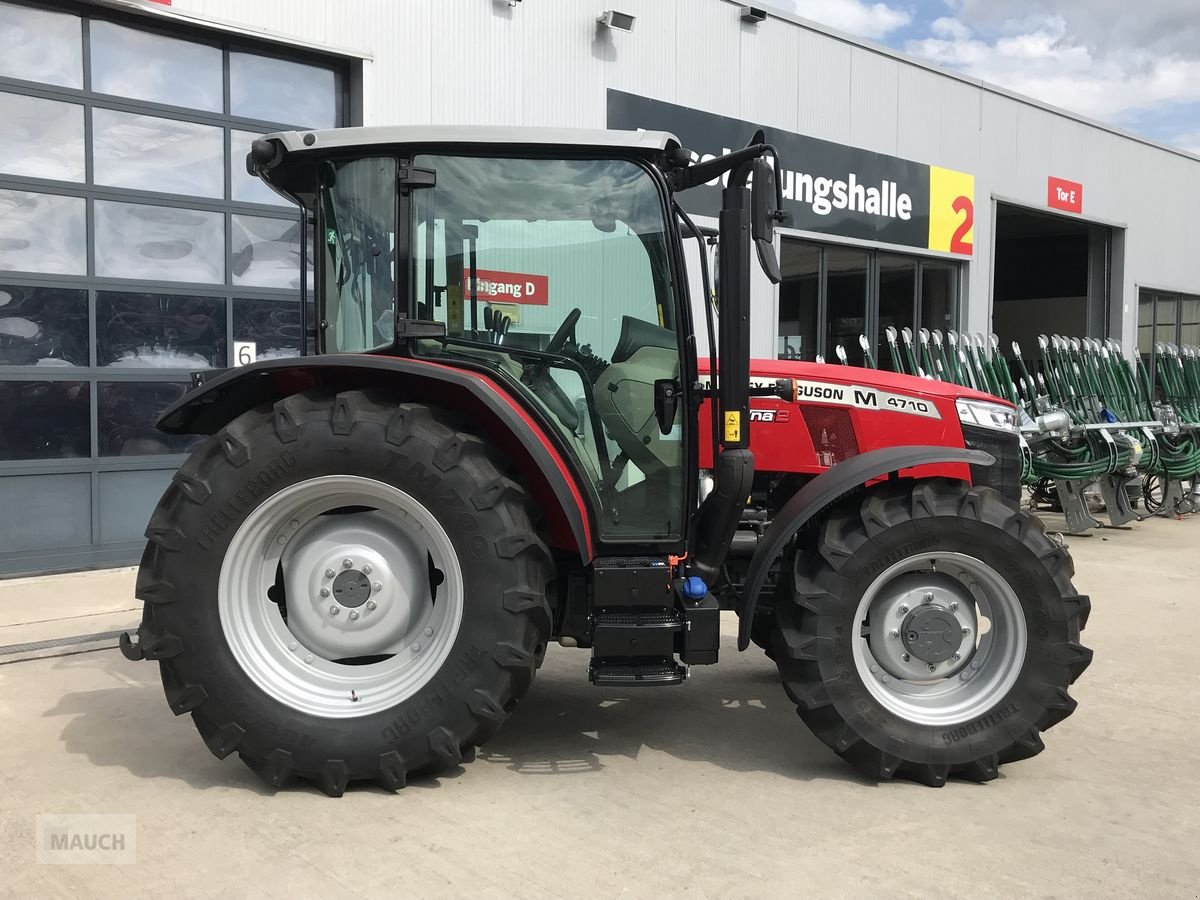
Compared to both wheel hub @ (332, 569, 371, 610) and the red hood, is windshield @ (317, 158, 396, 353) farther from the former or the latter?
the red hood

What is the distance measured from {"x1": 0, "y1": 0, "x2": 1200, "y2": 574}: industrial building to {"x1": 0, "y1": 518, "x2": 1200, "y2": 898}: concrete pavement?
165 cm

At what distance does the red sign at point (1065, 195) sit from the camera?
14.5 m

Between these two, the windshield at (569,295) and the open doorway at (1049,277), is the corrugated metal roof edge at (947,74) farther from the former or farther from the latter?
the windshield at (569,295)

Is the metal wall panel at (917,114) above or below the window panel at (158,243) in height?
above

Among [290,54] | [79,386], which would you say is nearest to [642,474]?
[79,386]

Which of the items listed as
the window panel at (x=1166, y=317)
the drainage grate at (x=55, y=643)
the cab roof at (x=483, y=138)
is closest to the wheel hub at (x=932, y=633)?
the cab roof at (x=483, y=138)

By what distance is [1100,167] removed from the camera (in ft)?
50.9

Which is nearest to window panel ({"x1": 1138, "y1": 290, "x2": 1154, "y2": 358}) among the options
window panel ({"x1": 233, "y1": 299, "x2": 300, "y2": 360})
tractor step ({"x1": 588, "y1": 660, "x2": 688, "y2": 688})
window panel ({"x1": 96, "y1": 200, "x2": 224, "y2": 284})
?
window panel ({"x1": 233, "y1": 299, "x2": 300, "y2": 360})

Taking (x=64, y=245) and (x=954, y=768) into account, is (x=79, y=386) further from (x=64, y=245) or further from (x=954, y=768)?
(x=954, y=768)

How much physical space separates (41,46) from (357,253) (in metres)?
4.83

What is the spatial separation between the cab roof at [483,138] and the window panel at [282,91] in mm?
4764

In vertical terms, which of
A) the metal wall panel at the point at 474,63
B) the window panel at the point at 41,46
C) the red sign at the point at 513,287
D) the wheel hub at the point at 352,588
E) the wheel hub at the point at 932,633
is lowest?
the wheel hub at the point at 932,633

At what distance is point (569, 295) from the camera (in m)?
3.43

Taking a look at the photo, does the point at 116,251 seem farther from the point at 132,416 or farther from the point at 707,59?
the point at 707,59
